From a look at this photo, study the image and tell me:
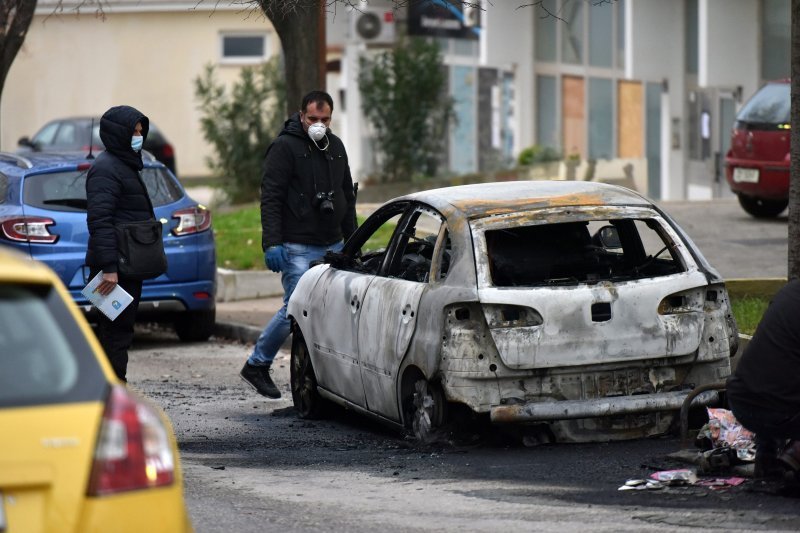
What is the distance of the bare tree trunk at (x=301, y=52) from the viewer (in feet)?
50.7

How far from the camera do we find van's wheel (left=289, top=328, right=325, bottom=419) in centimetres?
1014

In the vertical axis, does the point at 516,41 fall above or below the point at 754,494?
above

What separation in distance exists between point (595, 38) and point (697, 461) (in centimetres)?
2550

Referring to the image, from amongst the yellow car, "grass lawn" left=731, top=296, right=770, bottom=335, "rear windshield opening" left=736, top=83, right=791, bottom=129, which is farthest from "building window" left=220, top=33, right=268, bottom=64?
the yellow car

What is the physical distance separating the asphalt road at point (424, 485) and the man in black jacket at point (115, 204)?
678 millimetres

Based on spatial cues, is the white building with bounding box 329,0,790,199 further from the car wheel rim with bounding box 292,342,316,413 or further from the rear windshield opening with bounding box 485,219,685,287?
the rear windshield opening with bounding box 485,219,685,287

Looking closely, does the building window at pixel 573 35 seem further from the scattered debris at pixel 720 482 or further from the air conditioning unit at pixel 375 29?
the scattered debris at pixel 720 482

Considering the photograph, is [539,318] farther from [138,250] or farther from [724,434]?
[138,250]

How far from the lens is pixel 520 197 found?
8.87 meters

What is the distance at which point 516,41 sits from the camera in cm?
3444

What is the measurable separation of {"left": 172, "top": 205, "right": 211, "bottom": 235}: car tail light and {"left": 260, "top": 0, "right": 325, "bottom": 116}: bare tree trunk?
2.48 m

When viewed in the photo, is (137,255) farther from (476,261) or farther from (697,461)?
(697,461)

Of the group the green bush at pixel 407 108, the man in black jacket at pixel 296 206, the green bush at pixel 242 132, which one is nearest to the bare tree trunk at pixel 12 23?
the man in black jacket at pixel 296 206

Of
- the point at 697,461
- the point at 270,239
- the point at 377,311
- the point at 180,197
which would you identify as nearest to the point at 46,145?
the point at 180,197
